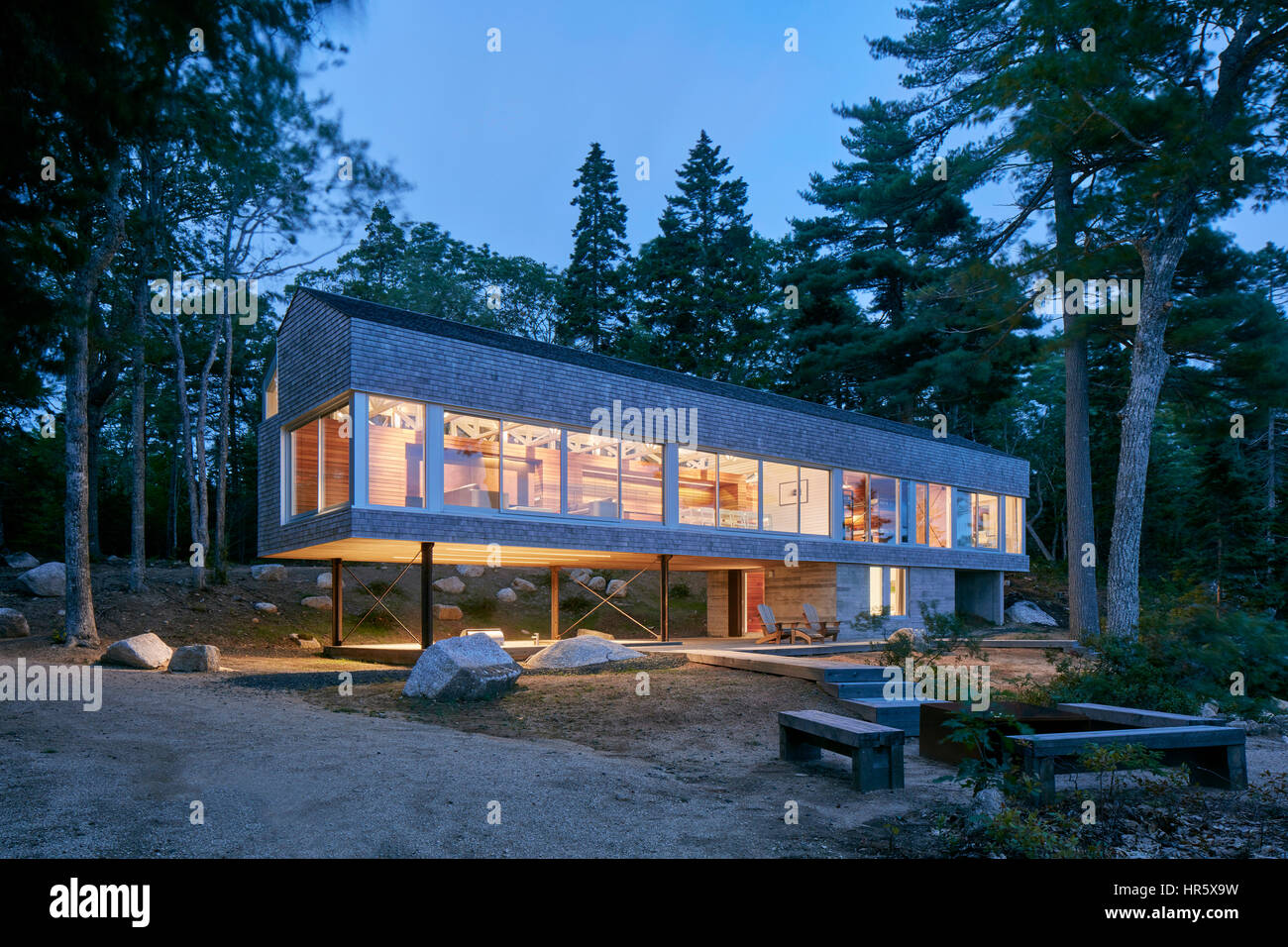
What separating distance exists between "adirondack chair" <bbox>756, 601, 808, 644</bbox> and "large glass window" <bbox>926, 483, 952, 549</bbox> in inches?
294

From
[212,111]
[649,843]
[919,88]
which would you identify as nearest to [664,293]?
[919,88]

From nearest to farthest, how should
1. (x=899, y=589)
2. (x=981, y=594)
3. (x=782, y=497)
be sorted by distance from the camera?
(x=782, y=497) → (x=899, y=589) → (x=981, y=594)

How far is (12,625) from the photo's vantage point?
14305 millimetres

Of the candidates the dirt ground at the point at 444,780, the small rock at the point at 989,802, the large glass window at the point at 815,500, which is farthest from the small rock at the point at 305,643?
the small rock at the point at 989,802

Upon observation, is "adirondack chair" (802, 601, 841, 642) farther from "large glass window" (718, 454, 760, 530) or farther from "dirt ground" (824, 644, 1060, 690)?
"large glass window" (718, 454, 760, 530)

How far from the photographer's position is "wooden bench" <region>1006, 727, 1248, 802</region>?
5.17 metres

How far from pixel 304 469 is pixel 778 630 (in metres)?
10.2

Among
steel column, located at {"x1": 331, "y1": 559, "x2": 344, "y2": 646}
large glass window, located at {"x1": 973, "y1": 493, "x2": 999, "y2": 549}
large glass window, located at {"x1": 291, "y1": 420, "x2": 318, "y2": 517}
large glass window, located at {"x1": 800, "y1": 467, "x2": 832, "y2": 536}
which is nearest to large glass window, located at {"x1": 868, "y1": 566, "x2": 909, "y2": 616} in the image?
large glass window, located at {"x1": 800, "y1": 467, "x2": 832, "y2": 536}

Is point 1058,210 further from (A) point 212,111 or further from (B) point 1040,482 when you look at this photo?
(B) point 1040,482

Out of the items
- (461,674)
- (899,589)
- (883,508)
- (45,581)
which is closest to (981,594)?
(899,589)

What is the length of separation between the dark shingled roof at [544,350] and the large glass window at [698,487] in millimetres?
1484

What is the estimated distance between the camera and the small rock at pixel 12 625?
46.6 ft

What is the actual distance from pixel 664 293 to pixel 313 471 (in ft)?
72.6

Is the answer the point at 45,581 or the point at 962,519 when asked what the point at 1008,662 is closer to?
the point at 962,519
